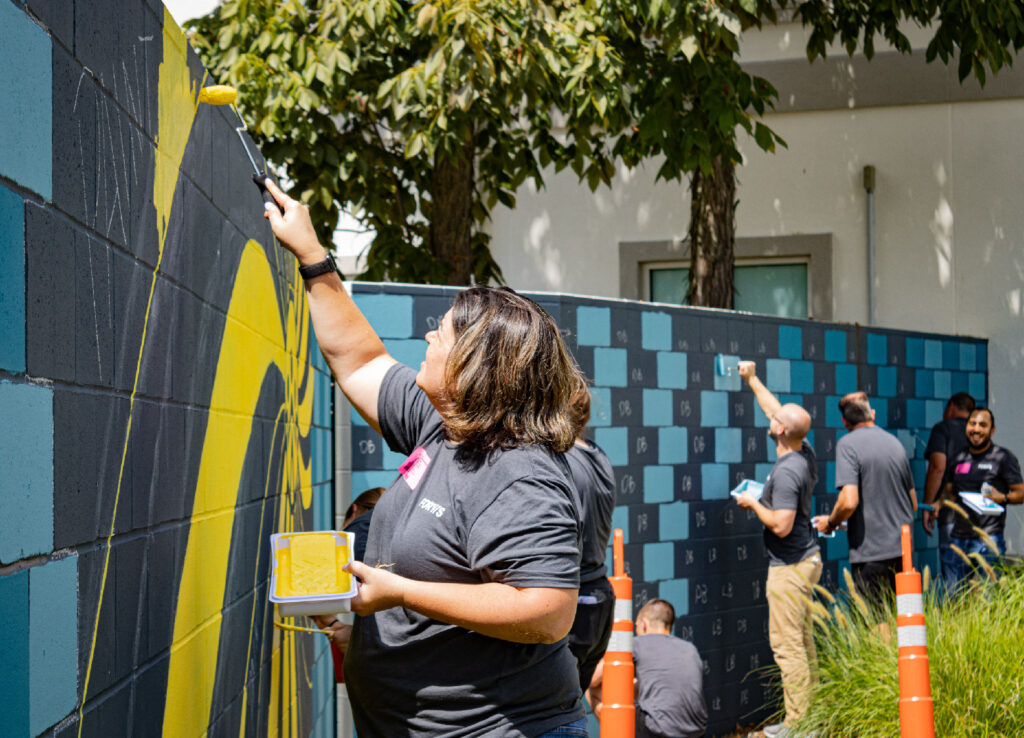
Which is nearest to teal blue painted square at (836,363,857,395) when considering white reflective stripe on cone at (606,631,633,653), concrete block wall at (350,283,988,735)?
concrete block wall at (350,283,988,735)

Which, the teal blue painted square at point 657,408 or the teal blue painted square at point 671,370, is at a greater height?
the teal blue painted square at point 671,370

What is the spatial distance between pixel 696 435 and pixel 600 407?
93cm

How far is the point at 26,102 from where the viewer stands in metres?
1.39

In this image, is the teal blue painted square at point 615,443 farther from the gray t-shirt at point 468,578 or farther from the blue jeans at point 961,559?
the gray t-shirt at point 468,578

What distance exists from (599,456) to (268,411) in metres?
1.36

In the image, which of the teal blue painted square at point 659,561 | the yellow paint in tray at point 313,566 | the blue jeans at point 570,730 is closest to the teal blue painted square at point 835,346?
the teal blue painted square at point 659,561

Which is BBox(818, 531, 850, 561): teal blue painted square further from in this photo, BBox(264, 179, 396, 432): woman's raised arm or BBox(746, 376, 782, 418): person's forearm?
BBox(264, 179, 396, 432): woman's raised arm

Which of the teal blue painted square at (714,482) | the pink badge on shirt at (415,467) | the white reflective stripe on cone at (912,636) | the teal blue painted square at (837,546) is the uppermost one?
the pink badge on shirt at (415,467)

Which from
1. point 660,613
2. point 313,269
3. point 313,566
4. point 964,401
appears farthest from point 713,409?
point 313,566

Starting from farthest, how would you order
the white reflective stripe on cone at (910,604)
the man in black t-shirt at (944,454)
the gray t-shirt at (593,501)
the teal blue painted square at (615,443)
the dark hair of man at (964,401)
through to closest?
the dark hair of man at (964,401)
the man in black t-shirt at (944,454)
the teal blue painted square at (615,443)
the white reflective stripe on cone at (910,604)
the gray t-shirt at (593,501)

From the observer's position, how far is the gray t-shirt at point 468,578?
6.84 feet

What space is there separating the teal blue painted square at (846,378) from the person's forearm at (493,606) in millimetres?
6588

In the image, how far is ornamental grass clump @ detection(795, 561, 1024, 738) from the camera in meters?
4.93

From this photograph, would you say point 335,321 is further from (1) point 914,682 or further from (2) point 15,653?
(1) point 914,682
